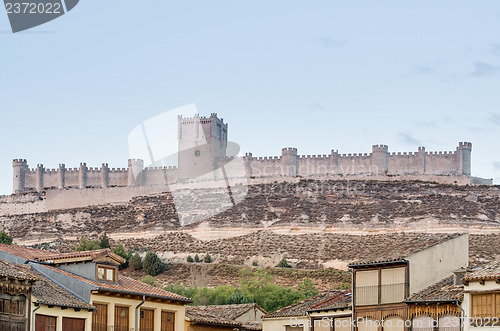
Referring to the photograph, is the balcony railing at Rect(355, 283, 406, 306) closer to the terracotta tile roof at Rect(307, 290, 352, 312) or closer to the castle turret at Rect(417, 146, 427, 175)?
the terracotta tile roof at Rect(307, 290, 352, 312)

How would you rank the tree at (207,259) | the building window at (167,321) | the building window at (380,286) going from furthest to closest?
the tree at (207,259), the building window at (167,321), the building window at (380,286)

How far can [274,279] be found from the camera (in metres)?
96.4

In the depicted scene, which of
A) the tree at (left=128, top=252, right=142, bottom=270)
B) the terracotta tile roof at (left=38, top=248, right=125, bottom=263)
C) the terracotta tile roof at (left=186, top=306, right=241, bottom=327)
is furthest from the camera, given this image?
the tree at (left=128, top=252, right=142, bottom=270)

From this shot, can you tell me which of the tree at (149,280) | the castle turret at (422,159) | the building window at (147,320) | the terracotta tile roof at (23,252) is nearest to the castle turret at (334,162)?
the castle turret at (422,159)

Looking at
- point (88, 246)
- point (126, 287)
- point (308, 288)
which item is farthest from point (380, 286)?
point (88, 246)

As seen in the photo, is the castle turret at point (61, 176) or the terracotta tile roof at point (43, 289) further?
the castle turret at point (61, 176)

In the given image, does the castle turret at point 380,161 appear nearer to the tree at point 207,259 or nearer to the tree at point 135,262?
the tree at point 207,259

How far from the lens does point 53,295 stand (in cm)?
3806

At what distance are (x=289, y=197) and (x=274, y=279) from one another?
2945 centimetres

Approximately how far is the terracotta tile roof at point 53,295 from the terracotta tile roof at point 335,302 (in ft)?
31.3

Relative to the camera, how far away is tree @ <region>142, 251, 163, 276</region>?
333 ft

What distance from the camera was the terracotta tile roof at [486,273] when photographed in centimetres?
3541

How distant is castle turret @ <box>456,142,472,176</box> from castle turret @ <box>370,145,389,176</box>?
25.7 feet

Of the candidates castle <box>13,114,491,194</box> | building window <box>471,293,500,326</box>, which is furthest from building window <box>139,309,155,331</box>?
castle <box>13,114,491,194</box>
